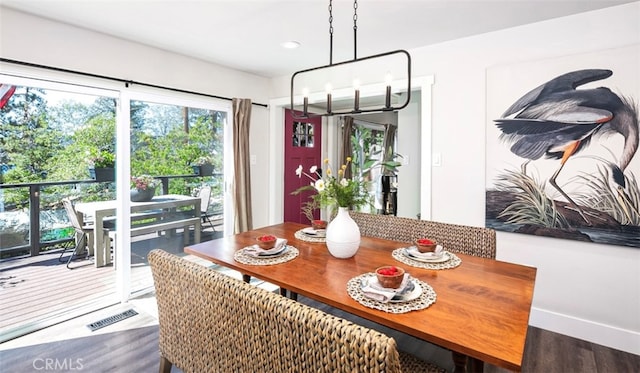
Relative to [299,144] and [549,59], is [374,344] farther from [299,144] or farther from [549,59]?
[299,144]

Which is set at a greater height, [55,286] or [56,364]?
[55,286]

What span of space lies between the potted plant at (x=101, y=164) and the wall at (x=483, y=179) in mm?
2777

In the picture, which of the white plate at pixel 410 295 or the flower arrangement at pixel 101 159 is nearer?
the white plate at pixel 410 295

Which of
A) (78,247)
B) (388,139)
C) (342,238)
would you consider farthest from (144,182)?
(388,139)

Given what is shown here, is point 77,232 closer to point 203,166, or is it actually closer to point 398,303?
point 203,166

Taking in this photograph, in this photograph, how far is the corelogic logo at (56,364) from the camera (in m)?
1.98

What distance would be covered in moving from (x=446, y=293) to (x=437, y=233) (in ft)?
2.59

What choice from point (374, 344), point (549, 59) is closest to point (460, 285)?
point (374, 344)

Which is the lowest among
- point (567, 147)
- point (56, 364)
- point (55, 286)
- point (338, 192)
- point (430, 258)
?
point (56, 364)

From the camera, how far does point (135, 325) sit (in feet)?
8.25

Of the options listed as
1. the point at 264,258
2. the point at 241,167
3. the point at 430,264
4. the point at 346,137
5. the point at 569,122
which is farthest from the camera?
the point at 346,137

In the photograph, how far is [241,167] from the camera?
368cm

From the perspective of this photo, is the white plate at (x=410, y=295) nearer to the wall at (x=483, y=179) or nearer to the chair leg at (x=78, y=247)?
the wall at (x=483, y=179)

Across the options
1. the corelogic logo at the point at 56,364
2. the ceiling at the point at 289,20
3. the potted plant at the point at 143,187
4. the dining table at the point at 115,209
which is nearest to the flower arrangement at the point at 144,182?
the potted plant at the point at 143,187
